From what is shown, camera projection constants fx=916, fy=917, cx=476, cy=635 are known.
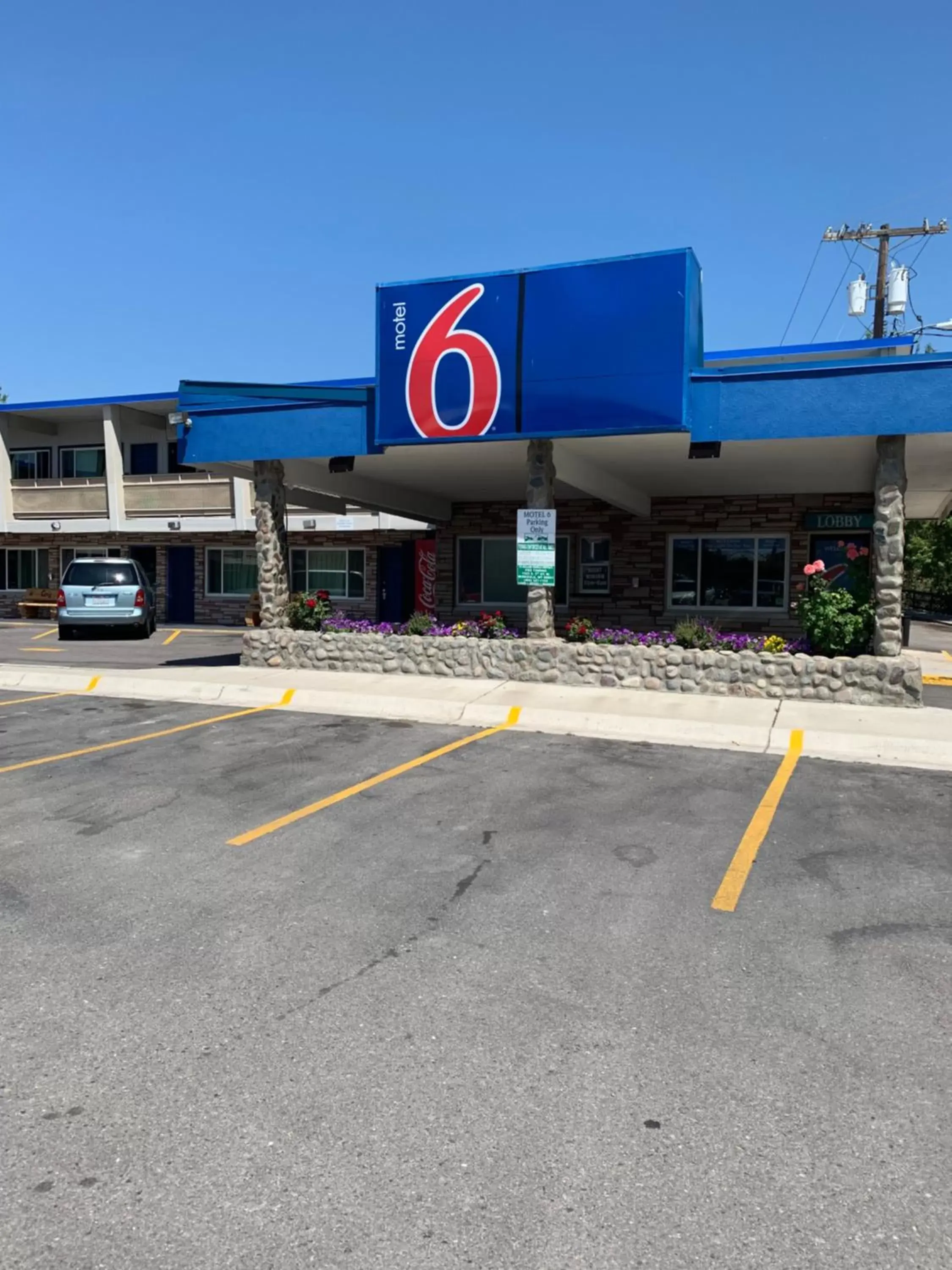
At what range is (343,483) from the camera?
1784 centimetres

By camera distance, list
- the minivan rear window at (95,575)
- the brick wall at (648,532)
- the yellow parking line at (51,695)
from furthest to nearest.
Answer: the minivan rear window at (95,575) < the brick wall at (648,532) < the yellow parking line at (51,695)

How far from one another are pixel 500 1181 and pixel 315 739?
24.6 ft

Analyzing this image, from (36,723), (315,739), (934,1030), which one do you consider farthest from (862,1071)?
(36,723)

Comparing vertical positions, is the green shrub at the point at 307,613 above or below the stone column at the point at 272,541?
below

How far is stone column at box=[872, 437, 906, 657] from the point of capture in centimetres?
1205

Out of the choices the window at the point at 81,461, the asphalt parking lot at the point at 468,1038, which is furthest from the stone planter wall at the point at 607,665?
the window at the point at 81,461

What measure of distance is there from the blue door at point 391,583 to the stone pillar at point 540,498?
12439 mm

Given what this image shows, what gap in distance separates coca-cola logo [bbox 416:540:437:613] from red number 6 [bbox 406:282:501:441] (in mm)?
11297

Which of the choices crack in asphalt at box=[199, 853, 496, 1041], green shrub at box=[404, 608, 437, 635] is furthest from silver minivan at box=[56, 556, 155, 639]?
crack in asphalt at box=[199, 853, 496, 1041]

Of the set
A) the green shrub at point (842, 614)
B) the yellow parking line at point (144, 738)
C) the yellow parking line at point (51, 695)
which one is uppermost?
the green shrub at point (842, 614)

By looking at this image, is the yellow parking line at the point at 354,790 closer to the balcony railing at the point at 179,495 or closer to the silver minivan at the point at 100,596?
the silver minivan at the point at 100,596

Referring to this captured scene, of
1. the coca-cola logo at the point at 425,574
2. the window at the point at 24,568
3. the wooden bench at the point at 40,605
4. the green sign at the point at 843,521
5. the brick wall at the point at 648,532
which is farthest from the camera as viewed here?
the window at the point at 24,568

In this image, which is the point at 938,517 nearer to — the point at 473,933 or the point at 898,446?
the point at 898,446

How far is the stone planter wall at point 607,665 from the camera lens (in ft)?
40.1
